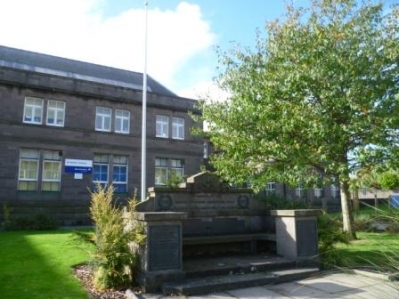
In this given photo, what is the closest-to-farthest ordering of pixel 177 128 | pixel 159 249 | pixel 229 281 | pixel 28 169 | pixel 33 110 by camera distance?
pixel 229 281, pixel 159 249, pixel 28 169, pixel 33 110, pixel 177 128

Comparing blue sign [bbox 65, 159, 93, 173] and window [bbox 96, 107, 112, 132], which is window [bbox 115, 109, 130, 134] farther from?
blue sign [bbox 65, 159, 93, 173]

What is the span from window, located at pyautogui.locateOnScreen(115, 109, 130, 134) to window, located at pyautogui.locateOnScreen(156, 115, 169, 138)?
2539 mm

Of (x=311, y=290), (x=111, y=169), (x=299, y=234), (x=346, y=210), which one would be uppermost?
(x=111, y=169)

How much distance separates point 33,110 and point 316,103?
18309 mm

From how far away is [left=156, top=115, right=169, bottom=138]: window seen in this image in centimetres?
2917

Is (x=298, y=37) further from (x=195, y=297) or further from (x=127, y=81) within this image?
(x=127, y=81)

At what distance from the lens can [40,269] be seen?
841 cm

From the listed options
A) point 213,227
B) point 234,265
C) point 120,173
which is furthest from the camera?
point 120,173

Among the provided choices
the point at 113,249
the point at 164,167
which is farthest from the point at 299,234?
the point at 164,167

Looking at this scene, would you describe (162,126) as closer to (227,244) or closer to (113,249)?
(227,244)

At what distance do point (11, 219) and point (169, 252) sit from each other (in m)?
15.5

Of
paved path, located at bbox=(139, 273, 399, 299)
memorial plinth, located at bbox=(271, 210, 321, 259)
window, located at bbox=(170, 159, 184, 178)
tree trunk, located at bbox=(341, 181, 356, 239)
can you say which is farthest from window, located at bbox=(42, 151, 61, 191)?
paved path, located at bbox=(139, 273, 399, 299)

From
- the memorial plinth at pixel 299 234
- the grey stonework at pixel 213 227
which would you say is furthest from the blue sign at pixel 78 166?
the memorial plinth at pixel 299 234

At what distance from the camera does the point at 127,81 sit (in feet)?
111
